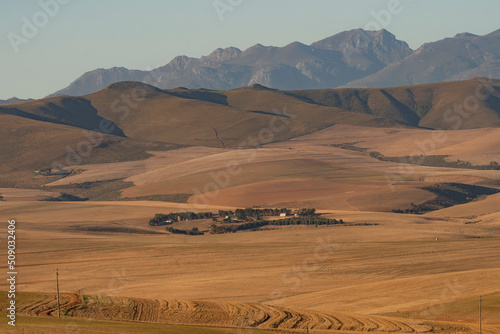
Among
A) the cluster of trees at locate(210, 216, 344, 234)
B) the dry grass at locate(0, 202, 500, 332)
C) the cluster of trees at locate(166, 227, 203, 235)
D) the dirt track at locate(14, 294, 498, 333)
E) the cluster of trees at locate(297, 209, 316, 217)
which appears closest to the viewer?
the dirt track at locate(14, 294, 498, 333)

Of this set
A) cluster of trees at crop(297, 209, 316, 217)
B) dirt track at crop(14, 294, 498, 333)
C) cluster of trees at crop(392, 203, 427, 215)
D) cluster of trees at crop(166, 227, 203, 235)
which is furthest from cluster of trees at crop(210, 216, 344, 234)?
dirt track at crop(14, 294, 498, 333)

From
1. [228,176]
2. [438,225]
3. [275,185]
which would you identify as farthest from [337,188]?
[438,225]

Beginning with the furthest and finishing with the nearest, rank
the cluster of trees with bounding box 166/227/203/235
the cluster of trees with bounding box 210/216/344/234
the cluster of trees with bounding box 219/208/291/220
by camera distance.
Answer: the cluster of trees with bounding box 219/208/291/220
the cluster of trees with bounding box 210/216/344/234
the cluster of trees with bounding box 166/227/203/235

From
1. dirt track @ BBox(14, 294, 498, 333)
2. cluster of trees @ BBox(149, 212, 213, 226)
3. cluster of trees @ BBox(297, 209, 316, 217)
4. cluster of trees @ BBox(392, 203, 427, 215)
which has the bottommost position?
cluster of trees @ BBox(392, 203, 427, 215)

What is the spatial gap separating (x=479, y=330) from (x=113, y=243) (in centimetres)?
5664

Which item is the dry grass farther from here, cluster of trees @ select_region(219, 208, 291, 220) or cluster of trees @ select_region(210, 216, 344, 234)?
cluster of trees @ select_region(219, 208, 291, 220)

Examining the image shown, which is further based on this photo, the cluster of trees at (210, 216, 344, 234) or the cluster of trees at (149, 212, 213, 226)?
the cluster of trees at (149, 212, 213, 226)

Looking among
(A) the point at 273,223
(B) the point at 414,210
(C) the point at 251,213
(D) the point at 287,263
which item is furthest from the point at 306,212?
(D) the point at 287,263

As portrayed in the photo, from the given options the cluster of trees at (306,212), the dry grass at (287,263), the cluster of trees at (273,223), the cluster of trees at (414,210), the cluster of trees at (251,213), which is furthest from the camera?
the cluster of trees at (414,210)

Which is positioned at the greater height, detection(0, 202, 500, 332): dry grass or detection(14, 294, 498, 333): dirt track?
detection(14, 294, 498, 333): dirt track

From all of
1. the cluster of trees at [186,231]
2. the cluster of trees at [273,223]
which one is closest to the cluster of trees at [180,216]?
the cluster of trees at [186,231]

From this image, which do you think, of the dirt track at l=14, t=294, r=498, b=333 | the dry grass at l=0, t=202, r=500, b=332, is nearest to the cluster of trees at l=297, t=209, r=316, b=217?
the dry grass at l=0, t=202, r=500, b=332

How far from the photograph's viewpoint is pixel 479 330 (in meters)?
42.3

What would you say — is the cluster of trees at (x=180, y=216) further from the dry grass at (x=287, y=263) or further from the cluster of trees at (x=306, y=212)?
the cluster of trees at (x=306, y=212)
